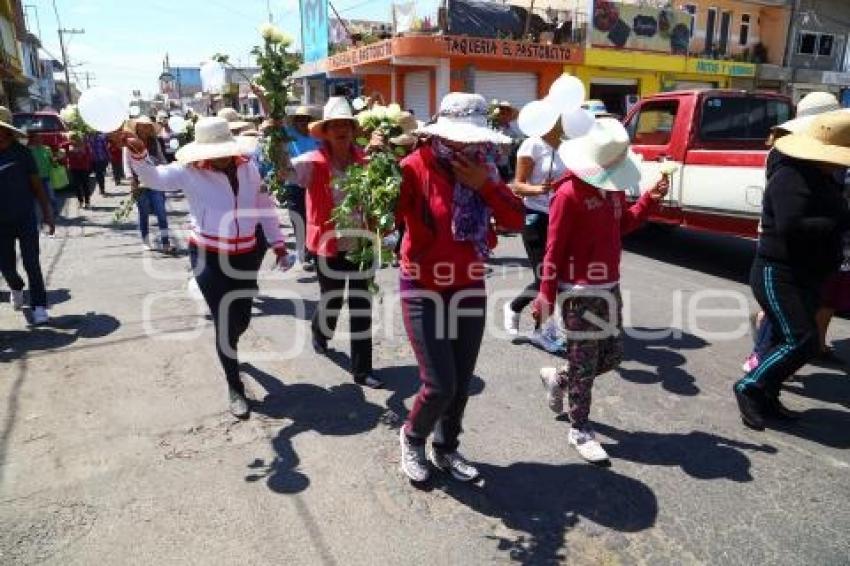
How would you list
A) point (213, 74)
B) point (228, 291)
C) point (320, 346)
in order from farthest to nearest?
point (213, 74)
point (320, 346)
point (228, 291)

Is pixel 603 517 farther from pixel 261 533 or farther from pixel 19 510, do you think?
pixel 19 510

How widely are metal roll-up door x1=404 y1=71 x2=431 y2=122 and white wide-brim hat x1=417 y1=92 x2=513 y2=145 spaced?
62.8ft

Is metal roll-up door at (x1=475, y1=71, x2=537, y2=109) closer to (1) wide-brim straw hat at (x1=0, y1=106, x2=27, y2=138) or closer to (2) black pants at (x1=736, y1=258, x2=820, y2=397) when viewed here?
(1) wide-brim straw hat at (x1=0, y1=106, x2=27, y2=138)

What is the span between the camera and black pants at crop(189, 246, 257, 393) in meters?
3.85

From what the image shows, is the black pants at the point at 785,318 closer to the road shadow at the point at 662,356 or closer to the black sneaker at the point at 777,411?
the black sneaker at the point at 777,411

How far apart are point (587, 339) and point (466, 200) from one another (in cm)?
110

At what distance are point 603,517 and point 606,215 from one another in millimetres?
1546

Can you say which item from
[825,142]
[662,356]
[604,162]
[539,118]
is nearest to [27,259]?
[539,118]

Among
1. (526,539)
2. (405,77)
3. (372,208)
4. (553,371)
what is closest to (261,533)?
(526,539)

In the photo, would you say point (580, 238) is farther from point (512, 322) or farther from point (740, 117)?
point (740, 117)

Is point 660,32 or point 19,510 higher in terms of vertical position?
point 660,32

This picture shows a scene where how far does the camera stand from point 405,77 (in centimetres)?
2295

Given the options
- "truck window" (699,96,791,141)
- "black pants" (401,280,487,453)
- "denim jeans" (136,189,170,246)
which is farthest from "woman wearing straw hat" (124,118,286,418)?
"truck window" (699,96,791,141)

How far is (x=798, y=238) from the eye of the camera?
3.48 metres
